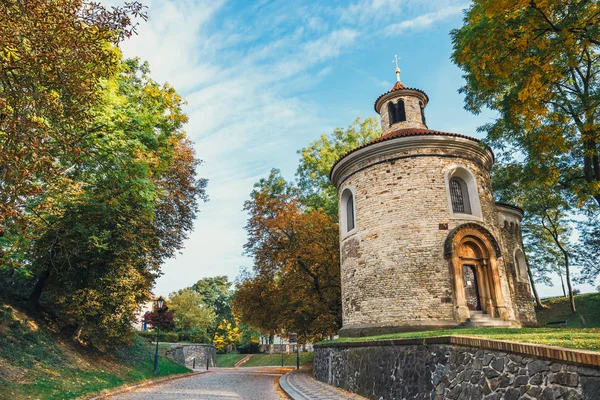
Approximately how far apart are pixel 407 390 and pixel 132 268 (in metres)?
10.3

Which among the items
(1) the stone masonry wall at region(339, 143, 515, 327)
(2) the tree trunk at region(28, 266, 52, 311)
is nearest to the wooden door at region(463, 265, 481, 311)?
(1) the stone masonry wall at region(339, 143, 515, 327)

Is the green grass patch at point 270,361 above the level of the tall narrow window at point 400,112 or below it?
below

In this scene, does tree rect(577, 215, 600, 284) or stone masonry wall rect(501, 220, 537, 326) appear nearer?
stone masonry wall rect(501, 220, 537, 326)

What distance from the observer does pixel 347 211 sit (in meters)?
16.1

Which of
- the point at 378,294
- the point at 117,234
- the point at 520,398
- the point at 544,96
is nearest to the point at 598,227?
the point at 378,294

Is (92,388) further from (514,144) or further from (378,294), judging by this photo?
(514,144)

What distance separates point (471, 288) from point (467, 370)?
833 cm

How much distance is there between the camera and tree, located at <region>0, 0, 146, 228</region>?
197 inches

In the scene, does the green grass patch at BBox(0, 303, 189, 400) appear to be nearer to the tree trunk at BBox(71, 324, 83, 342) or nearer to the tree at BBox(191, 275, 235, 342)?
the tree trunk at BBox(71, 324, 83, 342)

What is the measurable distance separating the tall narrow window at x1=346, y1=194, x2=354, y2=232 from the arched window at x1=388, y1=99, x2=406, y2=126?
4866mm

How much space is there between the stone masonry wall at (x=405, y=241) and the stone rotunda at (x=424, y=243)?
0.03 metres

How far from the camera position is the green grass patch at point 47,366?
8586 millimetres

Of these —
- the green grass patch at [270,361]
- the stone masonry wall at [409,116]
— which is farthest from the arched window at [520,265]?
the green grass patch at [270,361]

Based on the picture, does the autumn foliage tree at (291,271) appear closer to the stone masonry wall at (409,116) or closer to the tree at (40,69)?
the stone masonry wall at (409,116)
